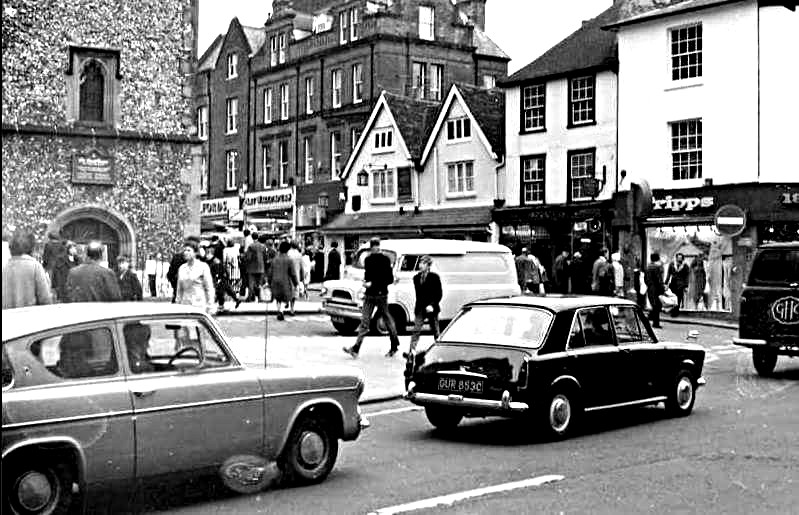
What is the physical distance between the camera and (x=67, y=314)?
22.4 ft

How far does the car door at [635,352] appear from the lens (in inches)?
443

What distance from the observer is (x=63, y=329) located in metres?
6.66

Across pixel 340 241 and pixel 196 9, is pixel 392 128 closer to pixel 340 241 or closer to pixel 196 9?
pixel 340 241

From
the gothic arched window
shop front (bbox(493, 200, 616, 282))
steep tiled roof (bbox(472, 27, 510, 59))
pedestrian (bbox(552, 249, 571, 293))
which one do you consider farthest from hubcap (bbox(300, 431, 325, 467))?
steep tiled roof (bbox(472, 27, 510, 59))

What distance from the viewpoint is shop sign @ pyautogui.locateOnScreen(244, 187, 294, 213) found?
2312 inches

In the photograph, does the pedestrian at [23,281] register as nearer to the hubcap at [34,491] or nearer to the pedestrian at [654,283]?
the hubcap at [34,491]

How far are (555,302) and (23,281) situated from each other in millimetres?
5578

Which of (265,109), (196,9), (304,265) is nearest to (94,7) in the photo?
(196,9)

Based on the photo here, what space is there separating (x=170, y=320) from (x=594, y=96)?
107ft

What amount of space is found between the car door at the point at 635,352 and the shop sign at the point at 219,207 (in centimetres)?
4977

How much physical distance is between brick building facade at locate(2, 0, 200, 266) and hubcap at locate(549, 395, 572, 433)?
70.5ft

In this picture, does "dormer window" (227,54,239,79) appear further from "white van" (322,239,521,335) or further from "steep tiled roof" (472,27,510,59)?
"white van" (322,239,521,335)

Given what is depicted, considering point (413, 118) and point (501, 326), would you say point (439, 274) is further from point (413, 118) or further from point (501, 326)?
point (413, 118)

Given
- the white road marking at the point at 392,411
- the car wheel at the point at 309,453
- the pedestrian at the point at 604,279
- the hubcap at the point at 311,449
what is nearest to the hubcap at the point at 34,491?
the car wheel at the point at 309,453
